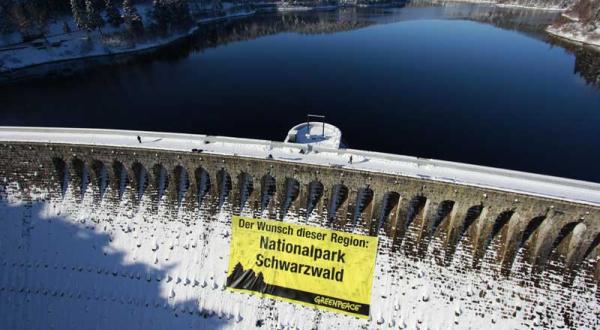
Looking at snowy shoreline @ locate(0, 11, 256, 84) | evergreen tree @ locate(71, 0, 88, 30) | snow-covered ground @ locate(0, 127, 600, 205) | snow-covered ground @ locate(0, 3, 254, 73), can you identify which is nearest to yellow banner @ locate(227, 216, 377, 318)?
snow-covered ground @ locate(0, 127, 600, 205)

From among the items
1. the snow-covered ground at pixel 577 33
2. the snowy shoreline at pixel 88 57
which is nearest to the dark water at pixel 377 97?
the snowy shoreline at pixel 88 57

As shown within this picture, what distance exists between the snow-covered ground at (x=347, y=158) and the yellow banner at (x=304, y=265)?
882 centimetres

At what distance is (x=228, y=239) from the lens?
141 feet

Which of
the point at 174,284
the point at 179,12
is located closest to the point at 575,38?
the point at 179,12

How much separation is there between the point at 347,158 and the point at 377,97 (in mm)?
55465

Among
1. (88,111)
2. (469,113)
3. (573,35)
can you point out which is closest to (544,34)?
(573,35)

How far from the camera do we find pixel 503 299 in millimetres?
36469

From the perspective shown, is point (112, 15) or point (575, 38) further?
point (575, 38)

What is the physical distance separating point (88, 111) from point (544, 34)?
7893 inches

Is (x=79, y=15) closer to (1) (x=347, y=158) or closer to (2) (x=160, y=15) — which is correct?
(2) (x=160, y=15)

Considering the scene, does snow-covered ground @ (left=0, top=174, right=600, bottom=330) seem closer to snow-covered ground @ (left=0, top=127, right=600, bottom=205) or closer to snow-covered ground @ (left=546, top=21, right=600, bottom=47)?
snow-covered ground @ (left=0, top=127, right=600, bottom=205)

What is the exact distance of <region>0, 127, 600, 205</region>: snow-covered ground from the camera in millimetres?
36281

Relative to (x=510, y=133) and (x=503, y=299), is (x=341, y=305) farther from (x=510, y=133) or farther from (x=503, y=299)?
(x=510, y=133)

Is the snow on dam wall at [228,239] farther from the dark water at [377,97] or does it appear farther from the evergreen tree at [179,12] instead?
the evergreen tree at [179,12]
